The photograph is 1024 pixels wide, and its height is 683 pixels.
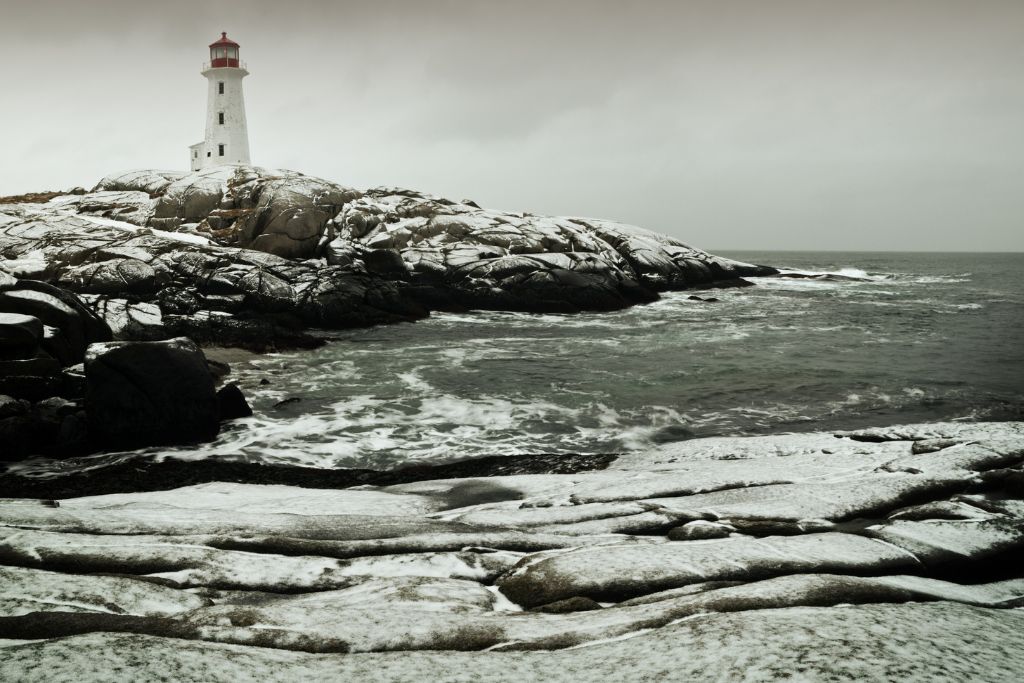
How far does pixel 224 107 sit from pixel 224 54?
16.0 ft

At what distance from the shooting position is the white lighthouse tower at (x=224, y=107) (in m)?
63.4

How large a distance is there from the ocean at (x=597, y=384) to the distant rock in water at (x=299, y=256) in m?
3.87

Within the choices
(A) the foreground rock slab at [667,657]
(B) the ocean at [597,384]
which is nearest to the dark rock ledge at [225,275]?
(B) the ocean at [597,384]

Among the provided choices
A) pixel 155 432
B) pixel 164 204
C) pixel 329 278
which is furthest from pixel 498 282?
pixel 155 432

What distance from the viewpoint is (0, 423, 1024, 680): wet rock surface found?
4148 mm

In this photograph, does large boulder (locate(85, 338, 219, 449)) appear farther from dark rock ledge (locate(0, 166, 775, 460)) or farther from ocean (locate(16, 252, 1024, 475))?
ocean (locate(16, 252, 1024, 475))

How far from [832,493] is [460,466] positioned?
6.99 metres

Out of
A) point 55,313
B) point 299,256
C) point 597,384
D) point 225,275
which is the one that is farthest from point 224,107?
point 597,384

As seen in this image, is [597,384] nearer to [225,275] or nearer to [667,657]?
[667,657]

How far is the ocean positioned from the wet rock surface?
222 inches

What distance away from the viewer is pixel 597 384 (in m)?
21.2

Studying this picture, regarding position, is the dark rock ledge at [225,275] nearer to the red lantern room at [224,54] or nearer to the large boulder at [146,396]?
the large boulder at [146,396]

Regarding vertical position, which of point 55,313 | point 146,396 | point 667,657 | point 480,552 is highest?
point 55,313

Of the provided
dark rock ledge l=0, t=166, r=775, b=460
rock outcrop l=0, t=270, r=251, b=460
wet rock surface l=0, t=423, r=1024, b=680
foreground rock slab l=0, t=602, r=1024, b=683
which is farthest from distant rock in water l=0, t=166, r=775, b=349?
foreground rock slab l=0, t=602, r=1024, b=683
